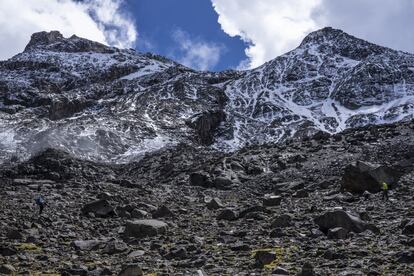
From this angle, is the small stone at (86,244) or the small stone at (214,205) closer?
the small stone at (86,244)

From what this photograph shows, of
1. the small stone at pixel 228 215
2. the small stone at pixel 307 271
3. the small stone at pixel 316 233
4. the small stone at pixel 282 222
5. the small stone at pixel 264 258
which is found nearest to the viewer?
the small stone at pixel 307 271

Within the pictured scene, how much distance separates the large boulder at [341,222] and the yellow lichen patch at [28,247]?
10303 millimetres

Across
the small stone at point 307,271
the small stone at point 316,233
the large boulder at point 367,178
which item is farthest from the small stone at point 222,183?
the small stone at point 307,271

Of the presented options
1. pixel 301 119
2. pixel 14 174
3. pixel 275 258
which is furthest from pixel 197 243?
pixel 301 119

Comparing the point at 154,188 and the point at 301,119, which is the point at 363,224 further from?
the point at 301,119

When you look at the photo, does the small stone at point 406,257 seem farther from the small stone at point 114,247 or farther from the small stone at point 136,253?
the small stone at point 114,247

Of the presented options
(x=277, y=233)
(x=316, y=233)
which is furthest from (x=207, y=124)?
(x=316, y=233)

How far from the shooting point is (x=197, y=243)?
18.6 meters

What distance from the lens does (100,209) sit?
2744cm

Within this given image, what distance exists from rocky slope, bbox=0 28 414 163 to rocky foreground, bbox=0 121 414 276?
145 ft

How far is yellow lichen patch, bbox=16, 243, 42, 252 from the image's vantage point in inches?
707

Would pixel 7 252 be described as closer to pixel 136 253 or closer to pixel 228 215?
pixel 136 253

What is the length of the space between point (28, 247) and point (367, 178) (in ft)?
65.6

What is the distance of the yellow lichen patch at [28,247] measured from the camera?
59.0 feet
